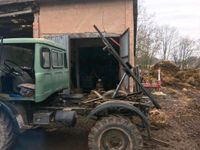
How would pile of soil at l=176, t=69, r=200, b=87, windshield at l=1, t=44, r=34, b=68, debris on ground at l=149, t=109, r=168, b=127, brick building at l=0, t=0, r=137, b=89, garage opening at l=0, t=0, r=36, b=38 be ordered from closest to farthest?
1. windshield at l=1, t=44, r=34, b=68
2. debris on ground at l=149, t=109, r=168, b=127
3. brick building at l=0, t=0, r=137, b=89
4. garage opening at l=0, t=0, r=36, b=38
5. pile of soil at l=176, t=69, r=200, b=87

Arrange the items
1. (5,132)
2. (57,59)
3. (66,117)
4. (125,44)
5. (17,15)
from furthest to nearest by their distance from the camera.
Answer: (17,15) → (125,44) → (57,59) → (66,117) → (5,132)

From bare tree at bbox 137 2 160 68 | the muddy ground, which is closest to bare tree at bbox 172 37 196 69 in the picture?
bare tree at bbox 137 2 160 68

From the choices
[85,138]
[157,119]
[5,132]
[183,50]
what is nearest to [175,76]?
→ [157,119]

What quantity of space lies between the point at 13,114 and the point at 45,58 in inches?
49.4

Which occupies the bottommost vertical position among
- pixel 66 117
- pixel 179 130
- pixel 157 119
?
pixel 179 130

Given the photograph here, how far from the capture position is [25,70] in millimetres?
6445

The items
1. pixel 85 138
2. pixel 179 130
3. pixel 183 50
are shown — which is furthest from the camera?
pixel 183 50

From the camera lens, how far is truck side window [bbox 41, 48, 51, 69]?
635 centimetres

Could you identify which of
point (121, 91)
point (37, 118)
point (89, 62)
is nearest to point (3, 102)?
point (37, 118)

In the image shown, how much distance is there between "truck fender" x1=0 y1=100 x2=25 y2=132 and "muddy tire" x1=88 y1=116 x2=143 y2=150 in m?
1.37

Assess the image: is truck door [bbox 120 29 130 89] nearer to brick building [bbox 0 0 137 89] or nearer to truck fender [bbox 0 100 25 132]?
brick building [bbox 0 0 137 89]

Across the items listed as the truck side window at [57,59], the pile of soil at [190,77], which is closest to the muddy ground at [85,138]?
the truck side window at [57,59]

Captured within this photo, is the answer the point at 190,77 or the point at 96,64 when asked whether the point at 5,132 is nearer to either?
the point at 96,64

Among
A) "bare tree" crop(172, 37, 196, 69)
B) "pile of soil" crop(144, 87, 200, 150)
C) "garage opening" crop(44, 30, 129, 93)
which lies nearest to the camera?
"pile of soil" crop(144, 87, 200, 150)
